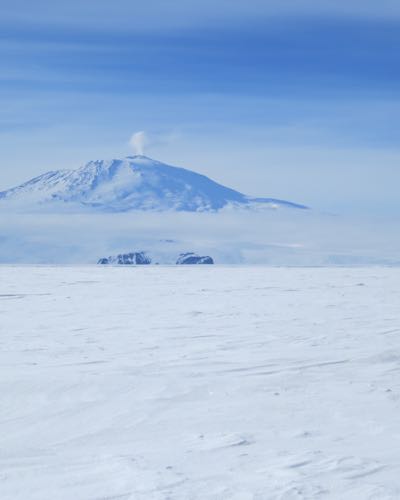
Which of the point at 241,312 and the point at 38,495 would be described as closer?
the point at 38,495

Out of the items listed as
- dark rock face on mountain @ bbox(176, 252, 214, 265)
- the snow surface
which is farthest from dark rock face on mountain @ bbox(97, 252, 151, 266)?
the snow surface

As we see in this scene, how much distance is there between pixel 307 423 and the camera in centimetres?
548

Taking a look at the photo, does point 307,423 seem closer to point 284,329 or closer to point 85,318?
point 284,329

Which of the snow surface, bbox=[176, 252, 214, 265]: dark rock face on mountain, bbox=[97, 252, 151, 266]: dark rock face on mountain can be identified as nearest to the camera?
the snow surface

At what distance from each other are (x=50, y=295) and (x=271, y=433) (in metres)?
13.7

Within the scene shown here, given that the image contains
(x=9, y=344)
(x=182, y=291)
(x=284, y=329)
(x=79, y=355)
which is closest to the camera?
(x=79, y=355)

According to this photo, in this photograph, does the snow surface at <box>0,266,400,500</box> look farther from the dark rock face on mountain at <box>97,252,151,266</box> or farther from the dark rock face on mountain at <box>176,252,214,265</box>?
the dark rock face on mountain at <box>97,252,151,266</box>

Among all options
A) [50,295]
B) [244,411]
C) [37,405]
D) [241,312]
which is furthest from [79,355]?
[50,295]

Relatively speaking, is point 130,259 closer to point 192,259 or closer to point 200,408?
A: point 192,259

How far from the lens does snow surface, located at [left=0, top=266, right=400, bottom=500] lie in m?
4.16

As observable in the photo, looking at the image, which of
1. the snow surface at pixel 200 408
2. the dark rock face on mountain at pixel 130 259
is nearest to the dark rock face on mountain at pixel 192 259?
the dark rock face on mountain at pixel 130 259

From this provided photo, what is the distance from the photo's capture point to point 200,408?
598 cm

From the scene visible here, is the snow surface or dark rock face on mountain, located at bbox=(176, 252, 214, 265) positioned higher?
dark rock face on mountain, located at bbox=(176, 252, 214, 265)

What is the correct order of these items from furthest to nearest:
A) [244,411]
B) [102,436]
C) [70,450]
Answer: [244,411], [102,436], [70,450]
